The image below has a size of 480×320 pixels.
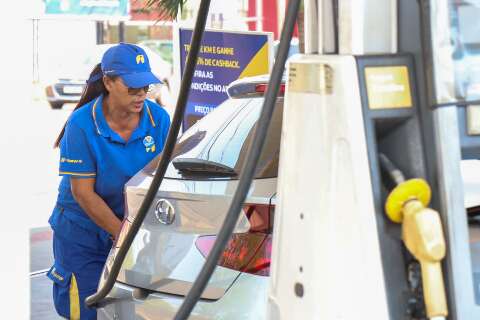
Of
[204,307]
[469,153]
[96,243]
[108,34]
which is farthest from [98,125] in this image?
[108,34]

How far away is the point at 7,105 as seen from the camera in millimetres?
3674

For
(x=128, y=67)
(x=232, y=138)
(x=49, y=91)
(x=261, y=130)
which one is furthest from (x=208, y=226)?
(x=49, y=91)

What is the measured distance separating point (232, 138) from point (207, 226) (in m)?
0.49

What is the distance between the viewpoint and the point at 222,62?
24.2 ft

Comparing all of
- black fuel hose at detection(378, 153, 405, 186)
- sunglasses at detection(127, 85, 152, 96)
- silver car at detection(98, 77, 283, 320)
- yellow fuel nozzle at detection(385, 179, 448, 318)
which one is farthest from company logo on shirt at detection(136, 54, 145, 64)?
yellow fuel nozzle at detection(385, 179, 448, 318)

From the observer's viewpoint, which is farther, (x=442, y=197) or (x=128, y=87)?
(x=128, y=87)

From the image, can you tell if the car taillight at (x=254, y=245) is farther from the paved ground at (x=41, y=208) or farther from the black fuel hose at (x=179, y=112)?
the paved ground at (x=41, y=208)

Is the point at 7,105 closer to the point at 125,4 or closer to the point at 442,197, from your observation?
the point at 442,197

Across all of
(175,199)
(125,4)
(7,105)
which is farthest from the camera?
(125,4)

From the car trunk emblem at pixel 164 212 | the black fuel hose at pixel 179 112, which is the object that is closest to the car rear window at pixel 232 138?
the car trunk emblem at pixel 164 212

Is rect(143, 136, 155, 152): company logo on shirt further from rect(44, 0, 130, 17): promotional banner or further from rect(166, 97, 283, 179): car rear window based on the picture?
rect(44, 0, 130, 17): promotional banner

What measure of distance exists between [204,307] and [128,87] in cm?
168

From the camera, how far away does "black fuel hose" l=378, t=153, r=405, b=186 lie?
216 cm

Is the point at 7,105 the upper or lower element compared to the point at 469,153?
upper
